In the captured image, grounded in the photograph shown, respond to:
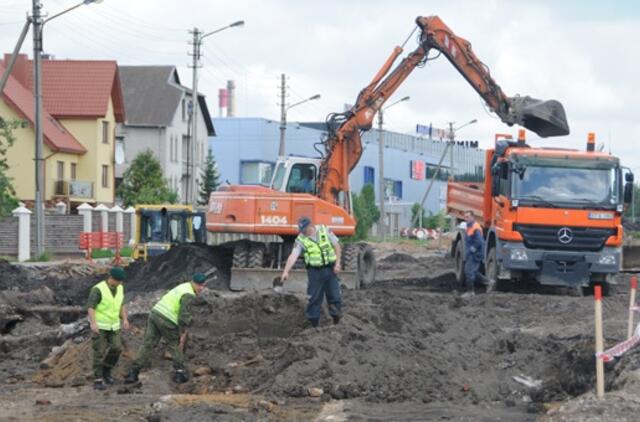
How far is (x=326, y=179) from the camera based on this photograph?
25.6 m

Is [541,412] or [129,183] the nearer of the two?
[541,412]

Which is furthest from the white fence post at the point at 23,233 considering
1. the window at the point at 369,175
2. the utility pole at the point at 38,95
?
the window at the point at 369,175

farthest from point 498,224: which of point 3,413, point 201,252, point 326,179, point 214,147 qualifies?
point 214,147

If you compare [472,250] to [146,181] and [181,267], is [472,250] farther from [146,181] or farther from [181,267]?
[146,181]

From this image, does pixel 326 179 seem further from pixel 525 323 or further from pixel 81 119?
pixel 81 119

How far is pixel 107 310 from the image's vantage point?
46.9ft

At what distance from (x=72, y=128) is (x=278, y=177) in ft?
137

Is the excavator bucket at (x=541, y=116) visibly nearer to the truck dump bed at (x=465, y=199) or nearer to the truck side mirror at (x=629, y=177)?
the truck dump bed at (x=465, y=199)

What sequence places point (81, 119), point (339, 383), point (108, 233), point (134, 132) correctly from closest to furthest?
point (339, 383), point (108, 233), point (81, 119), point (134, 132)

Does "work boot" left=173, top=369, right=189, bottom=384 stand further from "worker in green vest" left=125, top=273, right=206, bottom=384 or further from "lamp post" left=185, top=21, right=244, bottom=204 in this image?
"lamp post" left=185, top=21, right=244, bottom=204

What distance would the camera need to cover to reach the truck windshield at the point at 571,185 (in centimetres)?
2339

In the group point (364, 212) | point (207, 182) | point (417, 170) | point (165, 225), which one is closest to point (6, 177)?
point (165, 225)

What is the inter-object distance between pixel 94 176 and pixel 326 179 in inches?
1628

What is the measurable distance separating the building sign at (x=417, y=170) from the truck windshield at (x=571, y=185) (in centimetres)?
8202
